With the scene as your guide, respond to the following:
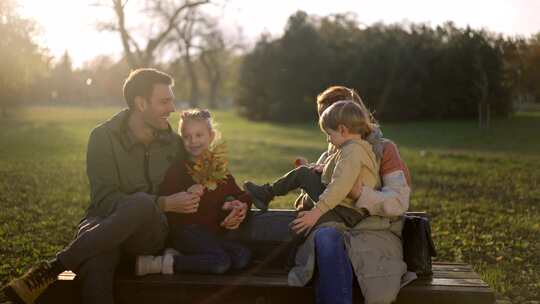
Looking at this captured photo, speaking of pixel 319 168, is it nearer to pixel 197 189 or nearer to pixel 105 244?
pixel 197 189

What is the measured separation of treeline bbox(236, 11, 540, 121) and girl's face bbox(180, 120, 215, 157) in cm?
2716

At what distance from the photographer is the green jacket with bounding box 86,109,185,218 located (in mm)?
4320

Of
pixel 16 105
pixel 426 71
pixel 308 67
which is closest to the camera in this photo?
pixel 426 71

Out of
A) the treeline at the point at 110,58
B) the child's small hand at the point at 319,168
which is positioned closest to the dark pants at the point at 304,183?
the child's small hand at the point at 319,168

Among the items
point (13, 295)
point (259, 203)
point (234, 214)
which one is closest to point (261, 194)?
point (259, 203)

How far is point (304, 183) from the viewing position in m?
4.61

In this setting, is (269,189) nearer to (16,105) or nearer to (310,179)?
(310,179)

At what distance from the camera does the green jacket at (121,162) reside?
4320 mm

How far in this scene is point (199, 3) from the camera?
32.8m

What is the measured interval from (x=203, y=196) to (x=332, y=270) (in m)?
1.15

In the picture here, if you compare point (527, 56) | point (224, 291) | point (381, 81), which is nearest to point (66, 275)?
point (224, 291)

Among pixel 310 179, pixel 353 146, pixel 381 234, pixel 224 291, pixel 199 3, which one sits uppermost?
pixel 199 3

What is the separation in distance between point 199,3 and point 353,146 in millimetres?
30060

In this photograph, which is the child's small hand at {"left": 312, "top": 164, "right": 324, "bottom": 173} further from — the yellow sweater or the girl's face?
the girl's face
